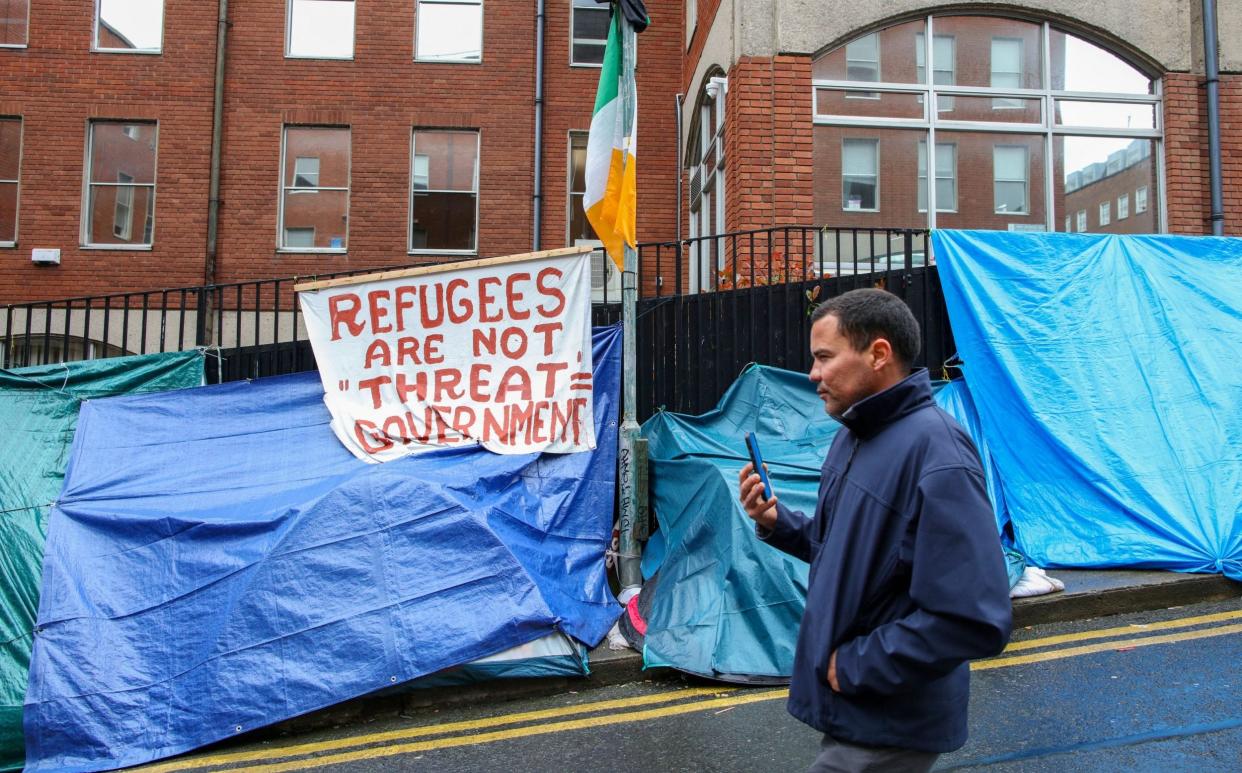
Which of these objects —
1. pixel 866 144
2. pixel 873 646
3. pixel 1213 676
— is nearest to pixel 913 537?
pixel 873 646

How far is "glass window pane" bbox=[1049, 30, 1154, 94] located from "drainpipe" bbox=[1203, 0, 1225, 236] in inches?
21.5

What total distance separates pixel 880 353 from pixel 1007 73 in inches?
349

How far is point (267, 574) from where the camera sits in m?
5.10

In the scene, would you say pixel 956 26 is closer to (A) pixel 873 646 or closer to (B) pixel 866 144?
(B) pixel 866 144

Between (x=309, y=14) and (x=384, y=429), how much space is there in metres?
10.4

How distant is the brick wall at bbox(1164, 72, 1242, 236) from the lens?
9641 mm

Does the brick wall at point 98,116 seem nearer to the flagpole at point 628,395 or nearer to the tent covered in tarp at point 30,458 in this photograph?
the tent covered in tarp at point 30,458

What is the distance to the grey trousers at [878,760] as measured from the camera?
2.10m

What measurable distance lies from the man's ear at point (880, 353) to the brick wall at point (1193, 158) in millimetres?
9095

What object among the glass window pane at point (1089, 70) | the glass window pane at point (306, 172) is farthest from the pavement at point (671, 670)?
the glass window pane at point (306, 172)

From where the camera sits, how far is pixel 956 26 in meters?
9.67

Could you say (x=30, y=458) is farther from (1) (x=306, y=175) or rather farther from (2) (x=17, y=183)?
(2) (x=17, y=183)

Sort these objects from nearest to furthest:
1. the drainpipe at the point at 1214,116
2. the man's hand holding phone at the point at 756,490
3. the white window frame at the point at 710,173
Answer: the man's hand holding phone at the point at 756,490, the drainpipe at the point at 1214,116, the white window frame at the point at 710,173

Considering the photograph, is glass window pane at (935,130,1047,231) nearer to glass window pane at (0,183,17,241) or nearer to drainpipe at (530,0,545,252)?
drainpipe at (530,0,545,252)
